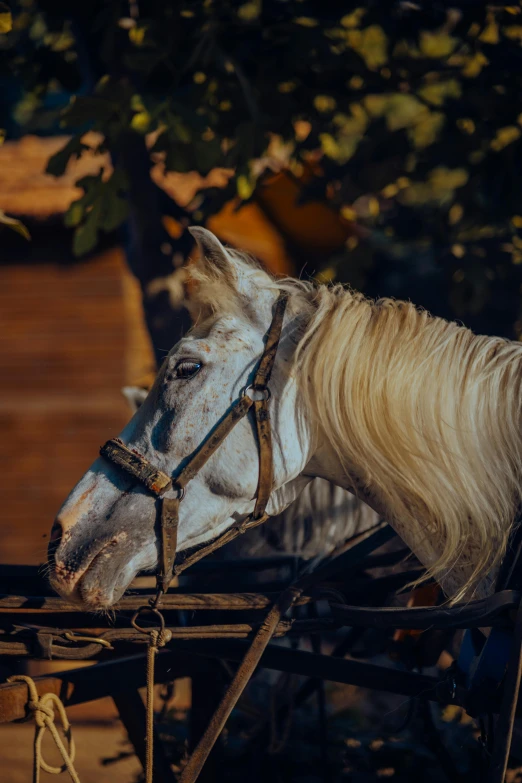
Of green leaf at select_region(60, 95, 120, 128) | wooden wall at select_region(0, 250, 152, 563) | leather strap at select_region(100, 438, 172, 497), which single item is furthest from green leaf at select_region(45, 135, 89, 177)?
wooden wall at select_region(0, 250, 152, 563)

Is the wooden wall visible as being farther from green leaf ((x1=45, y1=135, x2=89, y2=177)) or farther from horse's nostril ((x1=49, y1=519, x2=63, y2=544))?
horse's nostril ((x1=49, y1=519, x2=63, y2=544))

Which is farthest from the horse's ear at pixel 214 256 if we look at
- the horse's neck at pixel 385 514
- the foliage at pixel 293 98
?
the foliage at pixel 293 98

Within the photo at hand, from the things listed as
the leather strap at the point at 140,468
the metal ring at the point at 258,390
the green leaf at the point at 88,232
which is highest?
the metal ring at the point at 258,390

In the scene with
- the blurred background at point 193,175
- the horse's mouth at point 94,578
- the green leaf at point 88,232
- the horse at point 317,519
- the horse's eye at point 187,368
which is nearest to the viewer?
the horse's mouth at point 94,578

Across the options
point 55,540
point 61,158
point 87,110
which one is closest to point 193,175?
point 61,158

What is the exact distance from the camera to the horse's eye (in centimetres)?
174

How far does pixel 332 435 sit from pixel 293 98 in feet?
7.43

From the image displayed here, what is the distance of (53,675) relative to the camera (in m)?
1.96

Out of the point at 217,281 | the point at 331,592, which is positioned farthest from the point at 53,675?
the point at 217,281

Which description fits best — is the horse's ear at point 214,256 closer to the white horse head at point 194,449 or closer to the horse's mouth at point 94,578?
the white horse head at point 194,449

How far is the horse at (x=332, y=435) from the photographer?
5.46 ft

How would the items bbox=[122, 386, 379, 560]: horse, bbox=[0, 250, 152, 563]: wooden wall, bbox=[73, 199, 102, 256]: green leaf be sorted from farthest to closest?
bbox=[0, 250, 152, 563]: wooden wall
bbox=[73, 199, 102, 256]: green leaf
bbox=[122, 386, 379, 560]: horse

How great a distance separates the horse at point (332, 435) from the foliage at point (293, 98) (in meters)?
1.45

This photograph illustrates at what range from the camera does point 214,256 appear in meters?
1.84
